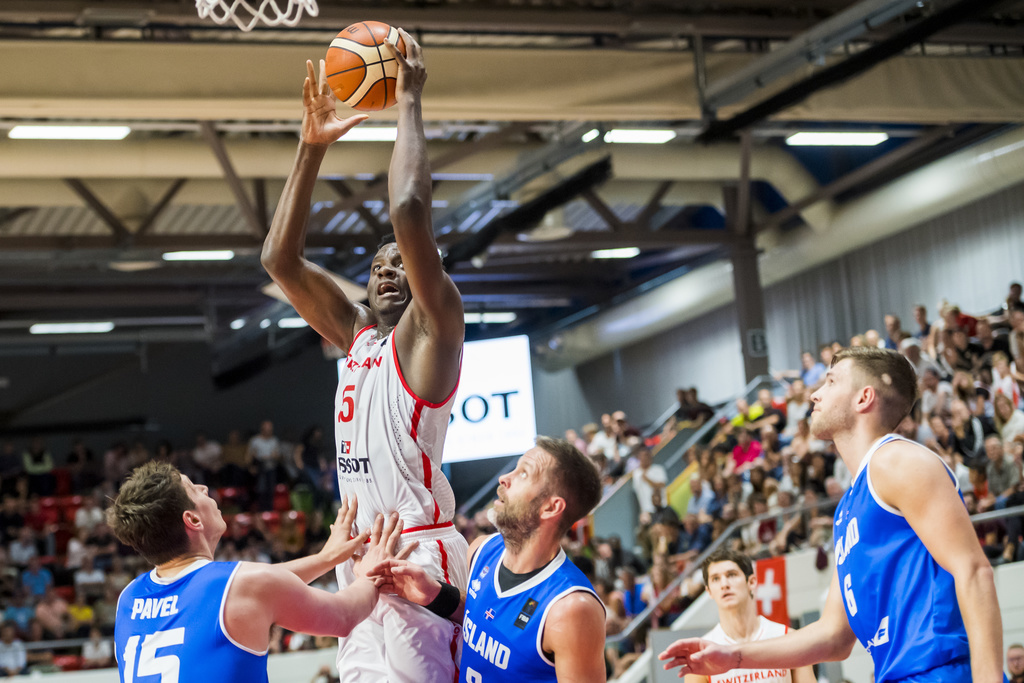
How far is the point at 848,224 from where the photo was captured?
17.3m

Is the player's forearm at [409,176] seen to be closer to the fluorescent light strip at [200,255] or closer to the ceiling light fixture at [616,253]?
the fluorescent light strip at [200,255]

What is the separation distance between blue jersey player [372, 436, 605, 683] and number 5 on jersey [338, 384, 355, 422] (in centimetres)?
56

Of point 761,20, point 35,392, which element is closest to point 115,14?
point 761,20

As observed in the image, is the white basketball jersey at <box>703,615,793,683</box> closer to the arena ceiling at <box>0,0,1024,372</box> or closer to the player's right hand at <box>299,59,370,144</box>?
the player's right hand at <box>299,59,370,144</box>

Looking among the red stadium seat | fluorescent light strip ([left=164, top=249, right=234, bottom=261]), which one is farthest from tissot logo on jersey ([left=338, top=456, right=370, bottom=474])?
fluorescent light strip ([left=164, top=249, right=234, bottom=261])

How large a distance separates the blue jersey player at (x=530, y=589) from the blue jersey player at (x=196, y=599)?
244 mm

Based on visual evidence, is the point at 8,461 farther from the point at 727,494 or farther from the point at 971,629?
the point at 971,629

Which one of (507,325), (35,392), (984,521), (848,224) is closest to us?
(984,521)

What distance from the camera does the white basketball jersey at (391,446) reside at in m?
3.55

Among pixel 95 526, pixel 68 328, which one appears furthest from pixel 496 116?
pixel 68 328

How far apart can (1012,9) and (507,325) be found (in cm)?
1471

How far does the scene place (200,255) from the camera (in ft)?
51.9

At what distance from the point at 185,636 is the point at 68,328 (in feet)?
67.8

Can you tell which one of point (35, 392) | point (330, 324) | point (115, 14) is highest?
point (115, 14)
